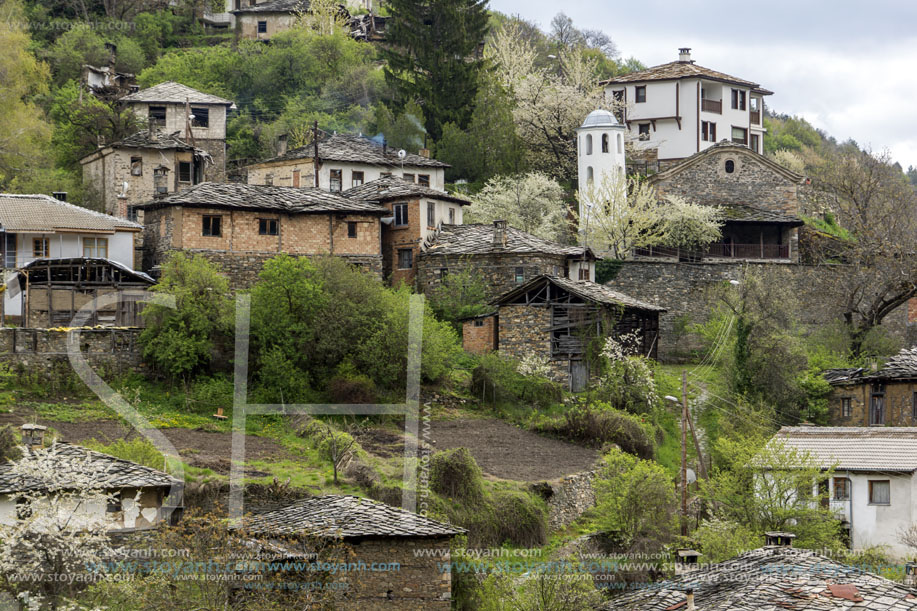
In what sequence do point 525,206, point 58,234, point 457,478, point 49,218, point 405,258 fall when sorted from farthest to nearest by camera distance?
1. point 525,206
2. point 405,258
3. point 49,218
4. point 58,234
5. point 457,478

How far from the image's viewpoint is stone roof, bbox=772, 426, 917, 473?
36.4 metres

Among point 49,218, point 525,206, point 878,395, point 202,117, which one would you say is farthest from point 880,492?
point 202,117

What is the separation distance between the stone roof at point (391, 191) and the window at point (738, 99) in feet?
77.9

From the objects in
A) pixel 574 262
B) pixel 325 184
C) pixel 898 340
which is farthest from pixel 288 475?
pixel 898 340

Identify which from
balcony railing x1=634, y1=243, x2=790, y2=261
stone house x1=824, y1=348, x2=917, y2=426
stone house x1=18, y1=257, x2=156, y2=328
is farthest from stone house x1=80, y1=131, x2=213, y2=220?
stone house x1=824, y1=348, x2=917, y2=426

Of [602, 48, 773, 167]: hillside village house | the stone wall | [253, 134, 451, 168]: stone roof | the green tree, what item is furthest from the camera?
[602, 48, 773, 167]: hillside village house

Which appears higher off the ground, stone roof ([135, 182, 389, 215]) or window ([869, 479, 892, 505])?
stone roof ([135, 182, 389, 215])

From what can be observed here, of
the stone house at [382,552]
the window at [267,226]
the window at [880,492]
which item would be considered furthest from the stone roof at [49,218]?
the window at [880,492]

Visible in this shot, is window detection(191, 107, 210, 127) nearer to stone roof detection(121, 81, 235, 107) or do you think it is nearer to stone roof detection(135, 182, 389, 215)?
stone roof detection(121, 81, 235, 107)

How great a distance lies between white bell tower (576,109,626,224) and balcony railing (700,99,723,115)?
1057 cm

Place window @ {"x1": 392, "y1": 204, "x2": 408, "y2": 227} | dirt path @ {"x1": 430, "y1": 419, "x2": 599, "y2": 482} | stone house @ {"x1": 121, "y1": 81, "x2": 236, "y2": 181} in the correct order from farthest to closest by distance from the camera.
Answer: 1. stone house @ {"x1": 121, "y1": 81, "x2": 236, "y2": 181}
2. window @ {"x1": 392, "y1": 204, "x2": 408, "y2": 227}
3. dirt path @ {"x1": 430, "y1": 419, "x2": 599, "y2": 482}

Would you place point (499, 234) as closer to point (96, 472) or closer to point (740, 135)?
point (96, 472)

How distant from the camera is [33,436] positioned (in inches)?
1084

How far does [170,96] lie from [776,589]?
43187 millimetres
